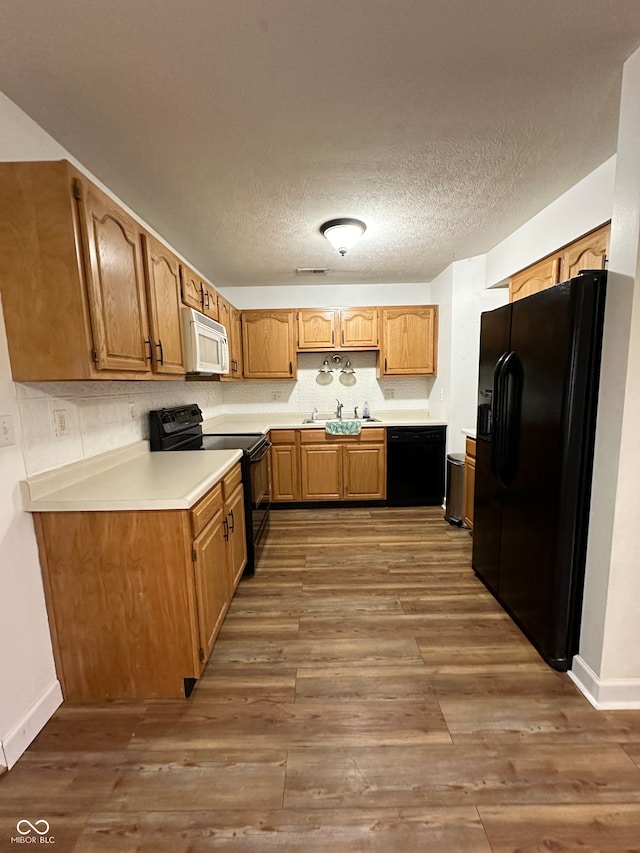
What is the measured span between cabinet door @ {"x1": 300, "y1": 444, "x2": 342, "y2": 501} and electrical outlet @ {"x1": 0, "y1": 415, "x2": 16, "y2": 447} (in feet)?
8.65

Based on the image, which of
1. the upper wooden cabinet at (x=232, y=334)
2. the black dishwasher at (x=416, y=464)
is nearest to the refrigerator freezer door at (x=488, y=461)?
the black dishwasher at (x=416, y=464)

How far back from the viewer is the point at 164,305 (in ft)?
6.54

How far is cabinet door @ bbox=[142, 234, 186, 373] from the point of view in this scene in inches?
72.0

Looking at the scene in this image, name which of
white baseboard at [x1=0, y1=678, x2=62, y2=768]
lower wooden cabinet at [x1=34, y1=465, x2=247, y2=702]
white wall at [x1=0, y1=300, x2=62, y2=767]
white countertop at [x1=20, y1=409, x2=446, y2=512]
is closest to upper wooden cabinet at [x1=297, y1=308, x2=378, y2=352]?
white countertop at [x1=20, y1=409, x2=446, y2=512]

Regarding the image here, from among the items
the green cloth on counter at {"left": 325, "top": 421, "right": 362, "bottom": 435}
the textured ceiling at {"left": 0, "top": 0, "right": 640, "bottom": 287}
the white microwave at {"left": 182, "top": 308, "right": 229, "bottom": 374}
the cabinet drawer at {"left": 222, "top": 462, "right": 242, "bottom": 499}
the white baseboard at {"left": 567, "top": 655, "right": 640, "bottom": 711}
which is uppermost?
the textured ceiling at {"left": 0, "top": 0, "right": 640, "bottom": 287}

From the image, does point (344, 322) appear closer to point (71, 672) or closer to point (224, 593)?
point (224, 593)

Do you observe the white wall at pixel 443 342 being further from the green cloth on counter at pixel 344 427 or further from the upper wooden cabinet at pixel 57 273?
the upper wooden cabinet at pixel 57 273

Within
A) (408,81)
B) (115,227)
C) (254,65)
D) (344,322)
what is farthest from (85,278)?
(344,322)

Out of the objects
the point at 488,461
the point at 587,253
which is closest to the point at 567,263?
the point at 587,253

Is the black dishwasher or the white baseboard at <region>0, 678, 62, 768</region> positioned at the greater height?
the black dishwasher

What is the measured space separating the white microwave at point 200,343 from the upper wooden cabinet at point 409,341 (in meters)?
1.91

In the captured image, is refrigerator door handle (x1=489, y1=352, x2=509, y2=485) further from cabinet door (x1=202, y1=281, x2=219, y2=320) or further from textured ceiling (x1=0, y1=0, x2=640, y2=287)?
cabinet door (x1=202, y1=281, x2=219, y2=320)

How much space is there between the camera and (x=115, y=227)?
154cm

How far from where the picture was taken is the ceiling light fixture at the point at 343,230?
95.4 inches
